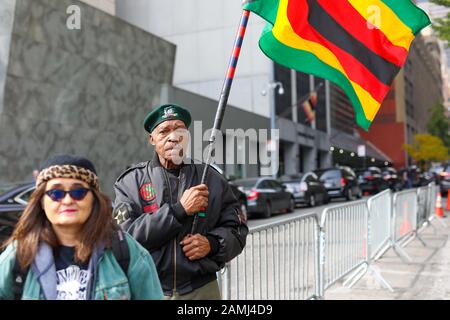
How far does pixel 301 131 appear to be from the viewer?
152ft

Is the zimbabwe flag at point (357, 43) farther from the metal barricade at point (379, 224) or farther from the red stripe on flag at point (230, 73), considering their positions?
the metal barricade at point (379, 224)

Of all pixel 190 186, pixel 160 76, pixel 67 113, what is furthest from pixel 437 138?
pixel 190 186

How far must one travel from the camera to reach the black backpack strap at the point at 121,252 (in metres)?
2.03

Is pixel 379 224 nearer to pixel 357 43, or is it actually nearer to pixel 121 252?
pixel 357 43

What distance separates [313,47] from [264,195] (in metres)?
13.2

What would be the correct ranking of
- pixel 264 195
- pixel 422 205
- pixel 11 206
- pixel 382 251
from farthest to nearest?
pixel 264 195 < pixel 422 205 < pixel 382 251 < pixel 11 206

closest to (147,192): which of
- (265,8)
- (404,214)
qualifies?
(265,8)

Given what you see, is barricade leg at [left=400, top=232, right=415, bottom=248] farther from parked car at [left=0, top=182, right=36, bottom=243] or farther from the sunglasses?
the sunglasses

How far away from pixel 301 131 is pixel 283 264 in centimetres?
4210

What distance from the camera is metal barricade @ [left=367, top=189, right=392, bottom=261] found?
770cm

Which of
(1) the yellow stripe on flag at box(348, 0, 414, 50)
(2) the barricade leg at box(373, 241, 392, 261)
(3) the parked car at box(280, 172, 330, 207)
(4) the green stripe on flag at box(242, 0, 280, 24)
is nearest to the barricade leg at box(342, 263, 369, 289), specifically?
(2) the barricade leg at box(373, 241, 392, 261)

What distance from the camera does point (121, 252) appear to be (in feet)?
6.68

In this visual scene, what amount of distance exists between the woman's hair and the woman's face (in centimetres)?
3
